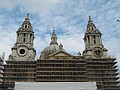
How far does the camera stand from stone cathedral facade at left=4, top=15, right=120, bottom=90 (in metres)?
44.6

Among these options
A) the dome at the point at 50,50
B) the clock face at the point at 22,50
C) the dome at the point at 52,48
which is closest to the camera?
the clock face at the point at 22,50

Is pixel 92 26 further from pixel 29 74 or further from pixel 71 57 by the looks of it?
pixel 29 74

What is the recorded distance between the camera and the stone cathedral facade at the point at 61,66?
146 feet

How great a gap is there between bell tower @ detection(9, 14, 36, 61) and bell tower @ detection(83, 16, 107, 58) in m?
14.8

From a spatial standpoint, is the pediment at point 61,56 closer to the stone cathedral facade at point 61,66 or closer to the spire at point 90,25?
the stone cathedral facade at point 61,66

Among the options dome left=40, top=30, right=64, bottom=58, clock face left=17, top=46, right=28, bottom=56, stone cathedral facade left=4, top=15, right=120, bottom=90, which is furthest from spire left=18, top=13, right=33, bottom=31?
dome left=40, top=30, right=64, bottom=58

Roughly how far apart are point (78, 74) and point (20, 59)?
1517cm

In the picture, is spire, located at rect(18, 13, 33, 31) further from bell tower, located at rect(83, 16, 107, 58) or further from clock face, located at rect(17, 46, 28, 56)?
bell tower, located at rect(83, 16, 107, 58)

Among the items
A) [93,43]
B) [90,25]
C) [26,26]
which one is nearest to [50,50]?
[26,26]

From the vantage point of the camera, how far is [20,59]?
157 feet

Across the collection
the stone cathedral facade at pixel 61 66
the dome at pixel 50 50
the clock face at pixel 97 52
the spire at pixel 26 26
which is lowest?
the stone cathedral facade at pixel 61 66

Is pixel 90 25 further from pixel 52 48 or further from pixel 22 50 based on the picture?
pixel 22 50

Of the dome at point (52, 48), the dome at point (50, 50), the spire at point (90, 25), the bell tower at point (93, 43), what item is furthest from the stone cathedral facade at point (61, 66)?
the dome at point (50, 50)

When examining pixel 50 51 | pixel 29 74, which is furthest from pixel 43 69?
pixel 50 51
